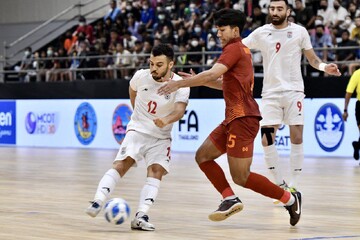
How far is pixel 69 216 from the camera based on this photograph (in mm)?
10125

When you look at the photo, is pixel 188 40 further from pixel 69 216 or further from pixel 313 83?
pixel 69 216

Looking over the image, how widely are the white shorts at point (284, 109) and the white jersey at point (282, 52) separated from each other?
0.28 feet

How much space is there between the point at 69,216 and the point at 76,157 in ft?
39.9

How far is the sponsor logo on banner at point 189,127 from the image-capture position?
945 inches

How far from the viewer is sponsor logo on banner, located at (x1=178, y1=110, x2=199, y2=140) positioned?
24.0 metres

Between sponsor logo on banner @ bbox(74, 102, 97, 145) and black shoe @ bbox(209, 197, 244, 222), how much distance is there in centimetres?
1758

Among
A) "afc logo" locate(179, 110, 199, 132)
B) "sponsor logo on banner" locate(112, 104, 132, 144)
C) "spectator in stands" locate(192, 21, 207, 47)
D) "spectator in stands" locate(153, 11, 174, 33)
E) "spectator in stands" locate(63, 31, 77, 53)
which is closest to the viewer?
"afc logo" locate(179, 110, 199, 132)

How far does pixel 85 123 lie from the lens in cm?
2678

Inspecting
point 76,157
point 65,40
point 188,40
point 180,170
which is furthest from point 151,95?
point 65,40

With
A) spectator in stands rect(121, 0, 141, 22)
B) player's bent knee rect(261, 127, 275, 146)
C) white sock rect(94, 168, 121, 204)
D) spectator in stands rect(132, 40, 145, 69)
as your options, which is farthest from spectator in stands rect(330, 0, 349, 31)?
white sock rect(94, 168, 121, 204)

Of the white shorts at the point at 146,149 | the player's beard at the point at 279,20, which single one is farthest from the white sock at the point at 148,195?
the player's beard at the point at 279,20

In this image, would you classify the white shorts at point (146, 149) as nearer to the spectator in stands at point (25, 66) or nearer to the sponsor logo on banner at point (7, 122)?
the sponsor logo on banner at point (7, 122)

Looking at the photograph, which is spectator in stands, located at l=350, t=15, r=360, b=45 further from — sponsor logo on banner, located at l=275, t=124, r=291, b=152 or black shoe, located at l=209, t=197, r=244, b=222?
black shoe, located at l=209, t=197, r=244, b=222

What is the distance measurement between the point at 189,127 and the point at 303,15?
4.08 m
